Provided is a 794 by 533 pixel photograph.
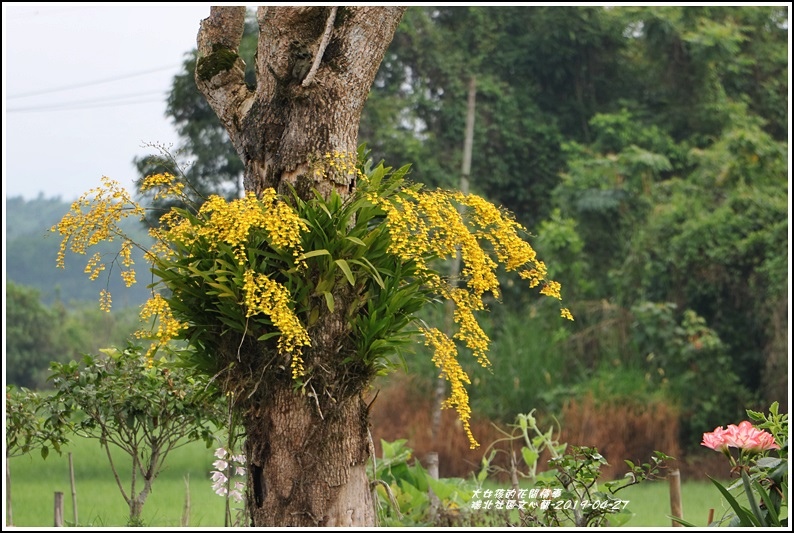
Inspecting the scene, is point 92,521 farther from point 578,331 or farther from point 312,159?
point 578,331

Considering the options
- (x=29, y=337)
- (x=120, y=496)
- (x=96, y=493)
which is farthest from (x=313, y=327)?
(x=29, y=337)

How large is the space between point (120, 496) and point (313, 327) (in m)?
3.22

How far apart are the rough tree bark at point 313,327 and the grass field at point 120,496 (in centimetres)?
151

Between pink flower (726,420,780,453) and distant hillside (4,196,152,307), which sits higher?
distant hillside (4,196,152,307)

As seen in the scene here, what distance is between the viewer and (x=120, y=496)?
545 centimetres

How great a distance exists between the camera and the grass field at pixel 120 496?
475 centimetres

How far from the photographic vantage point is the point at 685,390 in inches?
336

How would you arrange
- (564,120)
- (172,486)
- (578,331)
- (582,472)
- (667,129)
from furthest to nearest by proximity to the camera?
(564,120) < (667,129) < (578,331) < (172,486) < (582,472)

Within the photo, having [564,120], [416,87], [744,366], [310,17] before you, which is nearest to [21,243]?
[416,87]

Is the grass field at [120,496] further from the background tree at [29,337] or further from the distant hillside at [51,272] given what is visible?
the distant hillside at [51,272]

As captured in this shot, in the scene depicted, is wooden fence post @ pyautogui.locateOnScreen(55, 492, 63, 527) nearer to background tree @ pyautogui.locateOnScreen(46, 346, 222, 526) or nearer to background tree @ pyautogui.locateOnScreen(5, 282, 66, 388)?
background tree @ pyautogui.locateOnScreen(46, 346, 222, 526)

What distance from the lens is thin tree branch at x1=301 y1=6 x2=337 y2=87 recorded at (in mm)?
2832

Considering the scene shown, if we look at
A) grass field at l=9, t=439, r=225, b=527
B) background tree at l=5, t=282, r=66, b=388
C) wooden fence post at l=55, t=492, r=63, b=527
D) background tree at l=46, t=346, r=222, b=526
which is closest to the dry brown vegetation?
grass field at l=9, t=439, r=225, b=527

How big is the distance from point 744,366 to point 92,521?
20.7 feet
